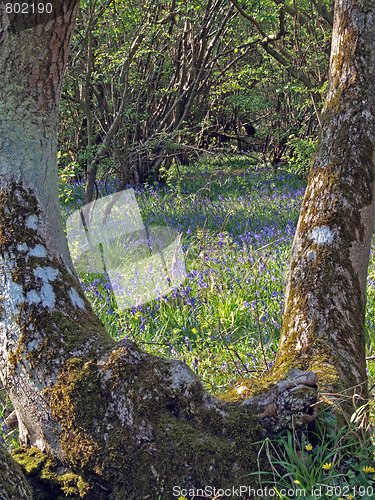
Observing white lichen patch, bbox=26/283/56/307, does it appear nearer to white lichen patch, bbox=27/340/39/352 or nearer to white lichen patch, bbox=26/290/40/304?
white lichen patch, bbox=26/290/40/304

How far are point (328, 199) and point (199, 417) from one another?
52.2 inches

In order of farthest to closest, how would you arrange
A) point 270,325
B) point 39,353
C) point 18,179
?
point 270,325 < point 18,179 < point 39,353

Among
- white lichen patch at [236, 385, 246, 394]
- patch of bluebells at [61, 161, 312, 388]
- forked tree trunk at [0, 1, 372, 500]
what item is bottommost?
patch of bluebells at [61, 161, 312, 388]

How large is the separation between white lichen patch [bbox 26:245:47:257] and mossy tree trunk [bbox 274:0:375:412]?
48.3 inches

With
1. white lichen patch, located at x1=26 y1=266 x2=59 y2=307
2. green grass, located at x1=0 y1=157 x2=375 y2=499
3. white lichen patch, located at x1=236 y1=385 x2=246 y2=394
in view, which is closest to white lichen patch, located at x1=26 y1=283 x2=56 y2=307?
white lichen patch, located at x1=26 y1=266 x2=59 y2=307

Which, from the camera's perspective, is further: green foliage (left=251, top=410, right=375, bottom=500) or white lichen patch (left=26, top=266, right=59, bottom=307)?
white lichen patch (left=26, top=266, right=59, bottom=307)

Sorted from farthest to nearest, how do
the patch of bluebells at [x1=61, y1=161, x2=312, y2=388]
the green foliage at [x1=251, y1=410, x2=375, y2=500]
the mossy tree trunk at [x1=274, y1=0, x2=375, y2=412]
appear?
1. the patch of bluebells at [x1=61, y1=161, x2=312, y2=388]
2. the mossy tree trunk at [x1=274, y1=0, x2=375, y2=412]
3. the green foliage at [x1=251, y1=410, x2=375, y2=500]

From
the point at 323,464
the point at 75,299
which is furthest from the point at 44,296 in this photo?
the point at 323,464

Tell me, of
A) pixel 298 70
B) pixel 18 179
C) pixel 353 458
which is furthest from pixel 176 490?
pixel 298 70

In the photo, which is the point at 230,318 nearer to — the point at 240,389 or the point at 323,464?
the point at 240,389

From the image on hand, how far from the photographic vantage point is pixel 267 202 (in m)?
8.09

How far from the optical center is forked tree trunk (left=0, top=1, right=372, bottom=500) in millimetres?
1634

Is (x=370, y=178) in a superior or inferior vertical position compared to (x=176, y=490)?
superior

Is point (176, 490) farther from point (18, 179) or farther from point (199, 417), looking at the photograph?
point (18, 179)
